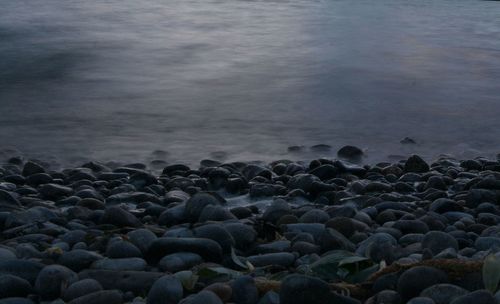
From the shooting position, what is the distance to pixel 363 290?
2.70 meters

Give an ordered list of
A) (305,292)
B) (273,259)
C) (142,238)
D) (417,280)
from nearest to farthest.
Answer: (305,292) → (417,280) → (273,259) → (142,238)

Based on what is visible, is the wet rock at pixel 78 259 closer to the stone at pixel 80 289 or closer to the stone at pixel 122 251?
the stone at pixel 122 251

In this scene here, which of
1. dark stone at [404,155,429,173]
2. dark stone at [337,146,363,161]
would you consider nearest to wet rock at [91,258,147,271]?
dark stone at [404,155,429,173]

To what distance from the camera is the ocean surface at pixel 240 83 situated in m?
6.35

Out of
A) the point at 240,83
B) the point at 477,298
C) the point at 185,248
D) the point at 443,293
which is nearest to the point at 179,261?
the point at 185,248

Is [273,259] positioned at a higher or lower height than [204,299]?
lower

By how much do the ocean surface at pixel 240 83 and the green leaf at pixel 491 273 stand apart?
3.29 metres

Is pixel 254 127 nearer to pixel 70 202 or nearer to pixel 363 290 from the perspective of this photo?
pixel 70 202

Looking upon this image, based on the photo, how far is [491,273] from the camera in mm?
2584

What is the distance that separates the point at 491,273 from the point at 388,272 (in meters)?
0.31

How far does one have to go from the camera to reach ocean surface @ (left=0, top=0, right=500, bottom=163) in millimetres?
6348

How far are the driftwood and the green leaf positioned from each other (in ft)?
0.16

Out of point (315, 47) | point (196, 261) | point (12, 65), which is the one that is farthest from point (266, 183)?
point (315, 47)

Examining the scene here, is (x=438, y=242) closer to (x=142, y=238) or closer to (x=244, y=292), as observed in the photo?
(x=244, y=292)
